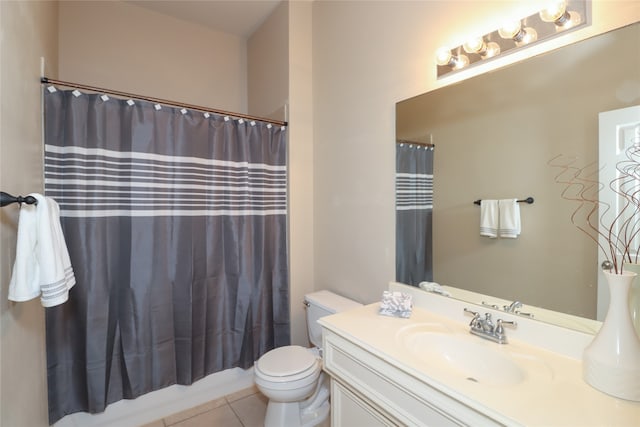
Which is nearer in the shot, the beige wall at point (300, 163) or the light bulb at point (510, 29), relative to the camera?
the light bulb at point (510, 29)

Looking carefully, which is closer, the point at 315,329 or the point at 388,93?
the point at 388,93

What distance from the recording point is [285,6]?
2172 millimetres

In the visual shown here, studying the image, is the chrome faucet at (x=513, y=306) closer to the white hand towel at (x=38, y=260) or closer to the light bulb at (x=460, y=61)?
the light bulb at (x=460, y=61)

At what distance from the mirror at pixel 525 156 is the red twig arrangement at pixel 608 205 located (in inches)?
0.9

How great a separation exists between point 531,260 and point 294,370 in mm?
1248

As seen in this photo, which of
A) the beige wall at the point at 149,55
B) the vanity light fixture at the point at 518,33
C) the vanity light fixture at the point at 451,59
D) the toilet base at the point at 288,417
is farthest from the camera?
the beige wall at the point at 149,55

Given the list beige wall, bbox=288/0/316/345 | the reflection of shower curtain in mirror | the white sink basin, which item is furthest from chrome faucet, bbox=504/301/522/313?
beige wall, bbox=288/0/316/345

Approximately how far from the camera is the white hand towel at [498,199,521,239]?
3.84 ft

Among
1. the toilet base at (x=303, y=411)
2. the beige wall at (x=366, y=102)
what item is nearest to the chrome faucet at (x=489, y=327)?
the beige wall at (x=366, y=102)

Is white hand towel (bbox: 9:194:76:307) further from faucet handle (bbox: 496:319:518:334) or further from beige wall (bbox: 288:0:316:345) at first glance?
faucet handle (bbox: 496:319:518:334)

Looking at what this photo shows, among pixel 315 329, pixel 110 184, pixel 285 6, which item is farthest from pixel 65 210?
pixel 285 6

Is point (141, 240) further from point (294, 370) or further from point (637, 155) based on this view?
point (637, 155)

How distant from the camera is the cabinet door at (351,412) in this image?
107 cm

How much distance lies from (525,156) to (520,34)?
18.4 inches
